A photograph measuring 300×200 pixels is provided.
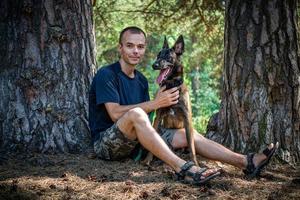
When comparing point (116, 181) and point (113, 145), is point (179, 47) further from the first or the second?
point (116, 181)

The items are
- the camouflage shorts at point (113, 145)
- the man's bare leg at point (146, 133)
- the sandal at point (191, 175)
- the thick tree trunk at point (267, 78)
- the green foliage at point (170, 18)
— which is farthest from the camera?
the green foliage at point (170, 18)

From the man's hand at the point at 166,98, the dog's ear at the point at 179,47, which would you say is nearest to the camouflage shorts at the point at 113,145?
the man's hand at the point at 166,98

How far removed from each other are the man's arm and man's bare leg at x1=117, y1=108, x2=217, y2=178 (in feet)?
0.59

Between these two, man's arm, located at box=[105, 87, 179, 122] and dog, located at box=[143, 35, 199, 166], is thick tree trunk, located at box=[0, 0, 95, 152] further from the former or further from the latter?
dog, located at box=[143, 35, 199, 166]

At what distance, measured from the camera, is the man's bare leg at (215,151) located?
4.80 m

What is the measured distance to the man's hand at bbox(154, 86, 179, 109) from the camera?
4.89 m

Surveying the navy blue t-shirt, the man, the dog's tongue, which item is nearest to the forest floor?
the man

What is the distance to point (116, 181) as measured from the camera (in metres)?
4.31

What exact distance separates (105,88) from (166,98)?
0.71 metres

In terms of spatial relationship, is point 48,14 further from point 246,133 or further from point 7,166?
point 246,133

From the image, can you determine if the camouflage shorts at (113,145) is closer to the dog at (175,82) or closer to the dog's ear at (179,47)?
the dog at (175,82)

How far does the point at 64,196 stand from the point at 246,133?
2.50m

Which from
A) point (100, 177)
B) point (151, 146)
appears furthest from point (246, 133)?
point (100, 177)

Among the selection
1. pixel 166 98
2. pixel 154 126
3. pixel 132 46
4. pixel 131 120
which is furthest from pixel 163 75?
pixel 131 120
